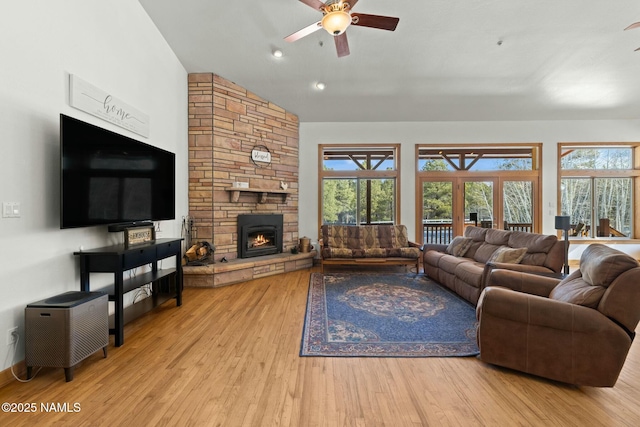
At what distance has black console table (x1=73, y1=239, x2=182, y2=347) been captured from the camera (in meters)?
2.35

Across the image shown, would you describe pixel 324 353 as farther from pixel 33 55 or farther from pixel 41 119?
pixel 33 55

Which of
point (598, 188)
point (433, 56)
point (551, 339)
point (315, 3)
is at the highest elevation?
point (433, 56)

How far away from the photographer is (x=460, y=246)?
179 inches

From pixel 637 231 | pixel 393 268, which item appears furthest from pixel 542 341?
pixel 637 231

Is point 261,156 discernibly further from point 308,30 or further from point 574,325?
point 574,325

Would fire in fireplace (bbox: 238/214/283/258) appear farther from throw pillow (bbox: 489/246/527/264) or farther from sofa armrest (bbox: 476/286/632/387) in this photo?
sofa armrest (bbox: 476/286/632/387)

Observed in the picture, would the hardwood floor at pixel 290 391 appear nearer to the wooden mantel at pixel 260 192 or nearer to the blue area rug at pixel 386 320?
the blue area rug at pixel 386 320

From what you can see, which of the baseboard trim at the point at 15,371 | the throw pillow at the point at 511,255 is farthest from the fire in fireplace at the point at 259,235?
the throw pillow at the point at 511,255

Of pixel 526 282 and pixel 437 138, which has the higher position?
pixel 437 138

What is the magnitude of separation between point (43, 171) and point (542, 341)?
3.85 metres

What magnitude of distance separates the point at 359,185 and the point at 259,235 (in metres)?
2.58

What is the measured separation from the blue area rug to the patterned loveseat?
0.57 metres

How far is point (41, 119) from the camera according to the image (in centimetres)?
209

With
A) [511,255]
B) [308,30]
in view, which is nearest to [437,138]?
[511,255]
